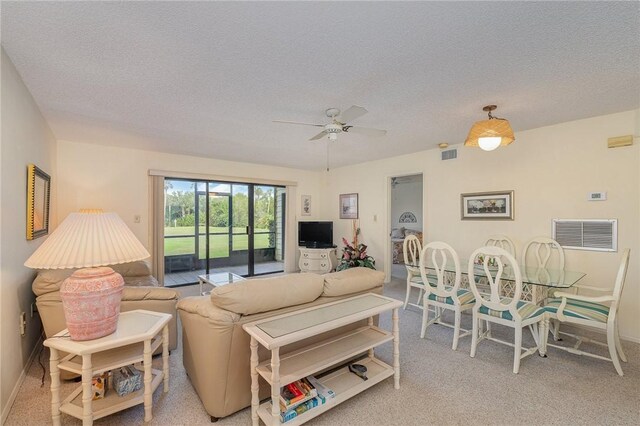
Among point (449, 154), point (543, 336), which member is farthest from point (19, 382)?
point (449, 154)

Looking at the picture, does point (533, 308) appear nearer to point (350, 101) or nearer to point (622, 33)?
point (622, 33)

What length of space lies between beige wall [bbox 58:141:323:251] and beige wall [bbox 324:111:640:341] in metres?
3.66

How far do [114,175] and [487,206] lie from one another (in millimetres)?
5491

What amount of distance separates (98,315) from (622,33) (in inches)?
137

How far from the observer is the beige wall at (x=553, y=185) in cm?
282

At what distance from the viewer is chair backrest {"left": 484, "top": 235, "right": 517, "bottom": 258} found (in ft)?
11.2

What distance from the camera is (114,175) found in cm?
425

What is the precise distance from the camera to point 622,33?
164 centimetres

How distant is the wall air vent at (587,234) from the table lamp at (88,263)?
420 centimetres

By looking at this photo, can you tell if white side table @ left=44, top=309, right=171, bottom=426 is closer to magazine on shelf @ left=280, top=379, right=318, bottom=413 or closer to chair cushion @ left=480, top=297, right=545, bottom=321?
magazine on shelf @ left=280, top=379, right=318, bottom=413

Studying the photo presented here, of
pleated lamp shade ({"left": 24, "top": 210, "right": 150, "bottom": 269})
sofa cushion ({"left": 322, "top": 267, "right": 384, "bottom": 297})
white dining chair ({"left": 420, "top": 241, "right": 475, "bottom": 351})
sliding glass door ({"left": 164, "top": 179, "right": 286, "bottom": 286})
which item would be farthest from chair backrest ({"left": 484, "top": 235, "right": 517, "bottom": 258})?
sliding glass door ({"left": 164, "top": 179, "right": 286, "bottom": 286})

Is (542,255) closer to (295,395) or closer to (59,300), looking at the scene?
(295,395)

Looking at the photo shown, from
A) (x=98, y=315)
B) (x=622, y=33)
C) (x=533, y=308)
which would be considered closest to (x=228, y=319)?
(x=98, y=315)

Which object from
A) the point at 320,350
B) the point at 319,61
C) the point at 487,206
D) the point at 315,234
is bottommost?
the point at 320,350
